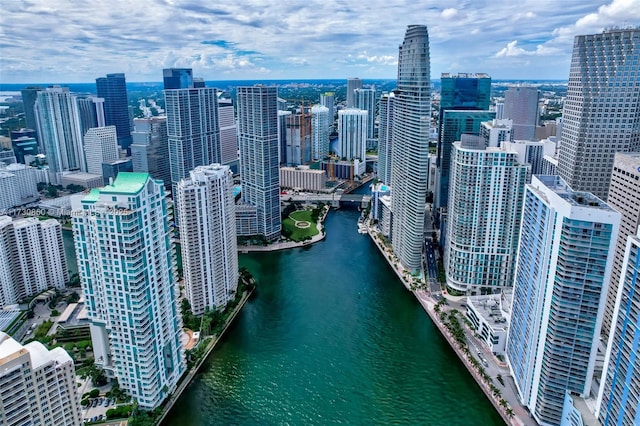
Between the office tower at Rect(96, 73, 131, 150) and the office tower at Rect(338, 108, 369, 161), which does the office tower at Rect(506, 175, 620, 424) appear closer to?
the office tower at Rect(338, 108, 369, 161)

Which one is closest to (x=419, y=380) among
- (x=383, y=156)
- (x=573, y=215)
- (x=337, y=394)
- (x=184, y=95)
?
(x=337, y=394)

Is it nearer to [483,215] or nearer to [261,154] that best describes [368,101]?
[261,154]

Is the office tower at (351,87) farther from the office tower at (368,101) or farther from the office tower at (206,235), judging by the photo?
the office tower at (206,235)

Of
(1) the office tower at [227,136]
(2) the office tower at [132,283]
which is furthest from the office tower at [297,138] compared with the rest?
(2) the office tower at [132,283]

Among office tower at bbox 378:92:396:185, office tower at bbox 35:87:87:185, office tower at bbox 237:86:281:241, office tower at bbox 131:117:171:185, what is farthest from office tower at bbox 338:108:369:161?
office tower at bbox 35:87:87:185

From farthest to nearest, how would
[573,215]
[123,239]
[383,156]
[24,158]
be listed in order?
1. [24,158]
2. [383,156]
3. [123,239]
4. [573,215]

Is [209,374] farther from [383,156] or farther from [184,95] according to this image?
[383,156]

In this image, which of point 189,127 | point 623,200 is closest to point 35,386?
point 623,200

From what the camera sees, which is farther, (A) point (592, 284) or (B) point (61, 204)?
(B) point (61, 204)
